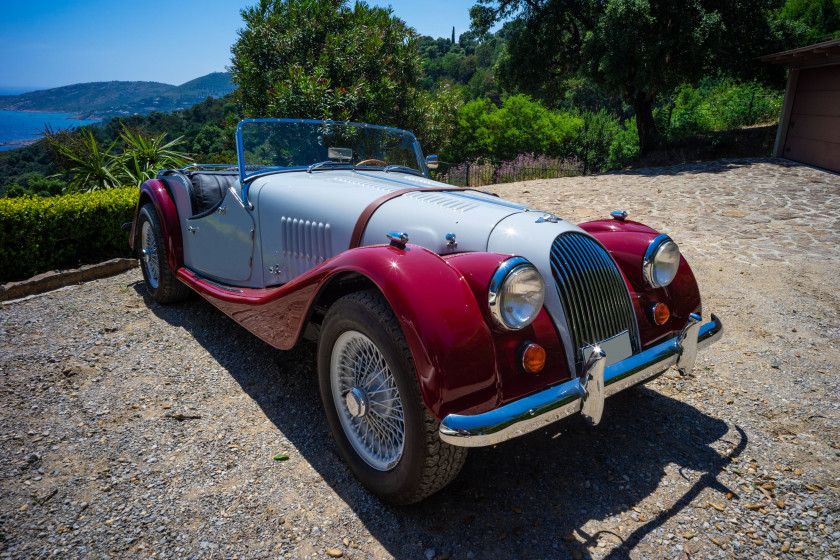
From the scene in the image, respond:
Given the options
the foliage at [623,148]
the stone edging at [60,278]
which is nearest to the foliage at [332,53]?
the stone edging at [60,278]

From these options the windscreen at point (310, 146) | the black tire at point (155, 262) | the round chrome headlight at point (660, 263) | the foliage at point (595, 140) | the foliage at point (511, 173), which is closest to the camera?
the round chrome headlight at point (660, 263)

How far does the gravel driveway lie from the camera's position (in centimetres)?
202

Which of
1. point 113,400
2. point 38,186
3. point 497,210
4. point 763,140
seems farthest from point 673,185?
point 38,186

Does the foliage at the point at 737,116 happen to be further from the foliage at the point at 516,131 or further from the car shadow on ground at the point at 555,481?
the car shadow on ground at the point at 555,481

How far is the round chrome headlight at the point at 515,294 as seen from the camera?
77.3 inches

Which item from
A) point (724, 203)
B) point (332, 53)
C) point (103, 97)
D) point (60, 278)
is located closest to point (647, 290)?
point (60, 278)

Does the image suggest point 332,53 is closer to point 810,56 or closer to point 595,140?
point 810,56

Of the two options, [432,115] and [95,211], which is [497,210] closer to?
[95,211]

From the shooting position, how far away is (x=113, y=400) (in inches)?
124

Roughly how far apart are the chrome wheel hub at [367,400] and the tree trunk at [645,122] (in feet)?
50.2

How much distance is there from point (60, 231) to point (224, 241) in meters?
3.55

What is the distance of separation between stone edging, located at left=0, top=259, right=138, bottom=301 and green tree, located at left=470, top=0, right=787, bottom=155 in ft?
40.2

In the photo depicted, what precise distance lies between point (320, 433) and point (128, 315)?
119 inches

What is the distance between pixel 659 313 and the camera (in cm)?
258
